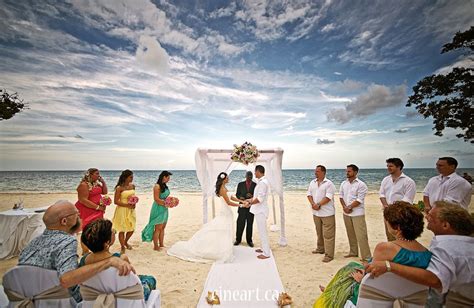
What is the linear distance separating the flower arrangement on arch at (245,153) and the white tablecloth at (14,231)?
14.7 feet

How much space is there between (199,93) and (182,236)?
6447mm

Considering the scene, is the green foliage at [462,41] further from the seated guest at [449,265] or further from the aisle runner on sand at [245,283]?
the aisle runner on sand at [245,283]

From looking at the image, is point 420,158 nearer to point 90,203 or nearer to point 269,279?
point 269,279

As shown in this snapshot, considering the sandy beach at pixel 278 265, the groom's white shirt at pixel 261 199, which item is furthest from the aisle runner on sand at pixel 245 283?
the groom's white shirt at pixel 261 199

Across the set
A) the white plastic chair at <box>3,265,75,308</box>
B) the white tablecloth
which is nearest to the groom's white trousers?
the white plastic chair at <box>3,265,75,308</box>

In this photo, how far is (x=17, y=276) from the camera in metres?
1.60

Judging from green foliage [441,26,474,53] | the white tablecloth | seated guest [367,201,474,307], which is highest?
green foliage [441,26,474,53]

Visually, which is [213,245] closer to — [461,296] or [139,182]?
[461,296]

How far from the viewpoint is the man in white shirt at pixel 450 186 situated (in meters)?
3.54

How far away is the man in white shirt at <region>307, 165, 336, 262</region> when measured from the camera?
4559 mm

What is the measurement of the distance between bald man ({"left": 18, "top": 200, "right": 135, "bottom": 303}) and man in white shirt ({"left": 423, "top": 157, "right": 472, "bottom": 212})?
4735 mm

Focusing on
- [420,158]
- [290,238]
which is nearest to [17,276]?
[290,238]

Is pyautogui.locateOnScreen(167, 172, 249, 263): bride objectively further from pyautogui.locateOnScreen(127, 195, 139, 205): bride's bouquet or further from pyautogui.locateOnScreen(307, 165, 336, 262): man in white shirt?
pyautogui.locateOnScreen(307, 165, 336, 262): man in white shirt

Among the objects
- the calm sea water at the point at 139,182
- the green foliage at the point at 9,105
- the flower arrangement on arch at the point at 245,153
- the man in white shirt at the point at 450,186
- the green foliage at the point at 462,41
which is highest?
the green foliage at the point at 462,41
